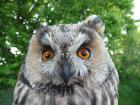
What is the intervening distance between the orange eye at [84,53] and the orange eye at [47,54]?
189 millimetres

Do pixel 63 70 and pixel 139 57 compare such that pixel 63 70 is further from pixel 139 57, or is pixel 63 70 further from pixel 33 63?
pixel 139 57

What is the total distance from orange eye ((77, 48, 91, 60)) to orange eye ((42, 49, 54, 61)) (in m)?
0.19

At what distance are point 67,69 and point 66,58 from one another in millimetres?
76

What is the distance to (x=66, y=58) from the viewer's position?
3.35 metres

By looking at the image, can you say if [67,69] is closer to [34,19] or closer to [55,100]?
[55,100]

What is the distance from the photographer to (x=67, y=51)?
3.33 m

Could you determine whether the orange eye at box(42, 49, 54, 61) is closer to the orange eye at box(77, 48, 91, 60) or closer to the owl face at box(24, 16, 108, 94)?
the owl face at box(24, 16, 108, 94)

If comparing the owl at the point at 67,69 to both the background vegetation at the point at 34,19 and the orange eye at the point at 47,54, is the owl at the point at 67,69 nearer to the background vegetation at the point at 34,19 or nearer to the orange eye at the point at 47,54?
the orange eye at the point at 47,54

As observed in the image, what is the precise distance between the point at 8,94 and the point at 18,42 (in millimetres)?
1859

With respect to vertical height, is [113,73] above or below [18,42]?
below

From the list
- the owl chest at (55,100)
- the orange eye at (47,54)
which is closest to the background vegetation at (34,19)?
the owl chest at (55,100)

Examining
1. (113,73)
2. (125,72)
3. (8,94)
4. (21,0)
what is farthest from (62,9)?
(113,73)

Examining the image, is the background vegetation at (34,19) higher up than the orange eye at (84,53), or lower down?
higher up

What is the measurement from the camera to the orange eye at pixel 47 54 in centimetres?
341
